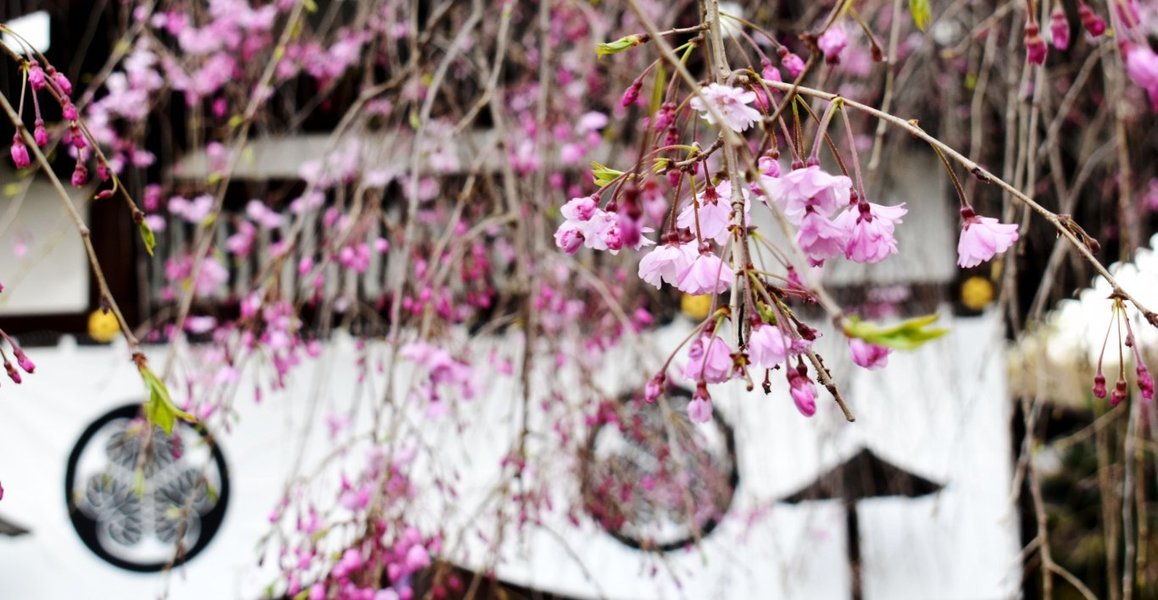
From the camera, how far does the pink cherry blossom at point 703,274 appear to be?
77 centimetres

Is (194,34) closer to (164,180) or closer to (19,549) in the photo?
(164,180)

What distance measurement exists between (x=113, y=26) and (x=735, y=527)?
290 cm

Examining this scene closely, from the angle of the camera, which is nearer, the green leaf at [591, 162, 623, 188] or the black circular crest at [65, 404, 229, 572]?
the green leaf at [591, 162, 623, 188]

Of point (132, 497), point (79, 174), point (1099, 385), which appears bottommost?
point (132, 497)

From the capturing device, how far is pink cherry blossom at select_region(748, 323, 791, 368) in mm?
687

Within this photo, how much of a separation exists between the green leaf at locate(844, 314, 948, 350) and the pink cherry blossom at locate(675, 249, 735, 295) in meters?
0.20

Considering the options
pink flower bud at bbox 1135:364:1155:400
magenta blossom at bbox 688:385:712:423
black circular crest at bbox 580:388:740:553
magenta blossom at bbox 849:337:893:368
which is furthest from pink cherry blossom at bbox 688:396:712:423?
black circular crest at bbox 580:388:740:553

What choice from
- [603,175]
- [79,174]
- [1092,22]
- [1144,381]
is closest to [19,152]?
[79,174]

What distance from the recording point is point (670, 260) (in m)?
0.79

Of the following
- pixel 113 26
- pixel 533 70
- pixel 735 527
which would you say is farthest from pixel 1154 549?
pixel 113 26

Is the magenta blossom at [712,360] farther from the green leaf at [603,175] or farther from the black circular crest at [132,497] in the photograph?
the black circular crest at [132,497]

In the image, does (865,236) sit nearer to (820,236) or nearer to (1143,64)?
(820,236)

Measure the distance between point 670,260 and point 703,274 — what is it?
28mm

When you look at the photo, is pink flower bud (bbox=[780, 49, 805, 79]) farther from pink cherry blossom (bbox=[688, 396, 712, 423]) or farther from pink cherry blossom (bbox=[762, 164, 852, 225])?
pink cherry blossom (bbox=[688, 396, 712, 423])
